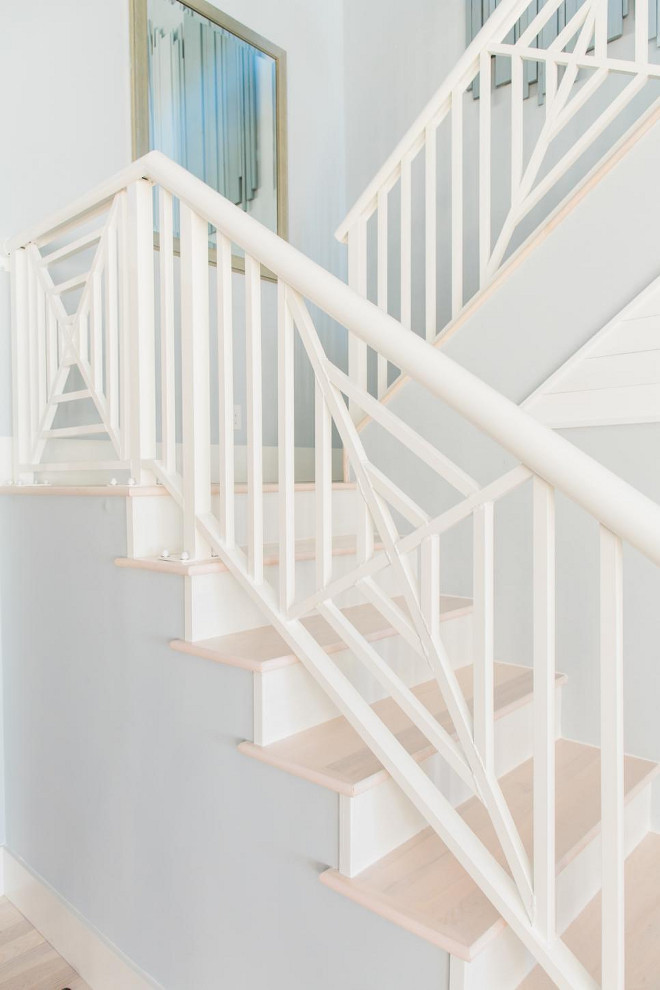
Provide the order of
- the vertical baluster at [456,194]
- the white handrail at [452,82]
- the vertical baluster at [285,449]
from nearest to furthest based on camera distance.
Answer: the vertical baluster at [285,449], the white handrail at [452,82], the vertical baluster at [456,194]

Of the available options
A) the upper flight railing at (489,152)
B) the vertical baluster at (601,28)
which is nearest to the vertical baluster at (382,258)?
→ the upper flight railing at (489,152)

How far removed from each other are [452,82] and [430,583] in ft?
5.25

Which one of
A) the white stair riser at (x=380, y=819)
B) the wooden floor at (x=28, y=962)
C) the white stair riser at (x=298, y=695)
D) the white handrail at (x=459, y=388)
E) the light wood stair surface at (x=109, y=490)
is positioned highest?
the white handrail at (x=459, y=388)

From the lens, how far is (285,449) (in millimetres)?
1378

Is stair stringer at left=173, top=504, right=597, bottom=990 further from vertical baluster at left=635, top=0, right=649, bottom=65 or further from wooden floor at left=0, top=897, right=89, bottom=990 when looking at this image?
vertical baluster at left=635, top=0, right=649, bottom=65

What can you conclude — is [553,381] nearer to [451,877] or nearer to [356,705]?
[356,705]

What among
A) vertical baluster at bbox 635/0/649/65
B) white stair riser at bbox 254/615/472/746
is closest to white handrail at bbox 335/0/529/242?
vertical baluster at bbox 635/0/649/65

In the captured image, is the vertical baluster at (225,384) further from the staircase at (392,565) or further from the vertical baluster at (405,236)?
the vertical baluster at (405,236)

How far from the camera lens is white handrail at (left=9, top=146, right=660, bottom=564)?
0.86 m

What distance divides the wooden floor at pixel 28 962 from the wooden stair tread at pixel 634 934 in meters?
1.33

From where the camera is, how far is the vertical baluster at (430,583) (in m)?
1.13

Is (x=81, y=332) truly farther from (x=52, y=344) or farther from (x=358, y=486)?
(x=358, y=486)

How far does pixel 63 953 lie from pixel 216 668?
1.17 m

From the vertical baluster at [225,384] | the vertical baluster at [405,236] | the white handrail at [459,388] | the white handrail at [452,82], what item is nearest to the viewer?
the white handrail at [459,388]
